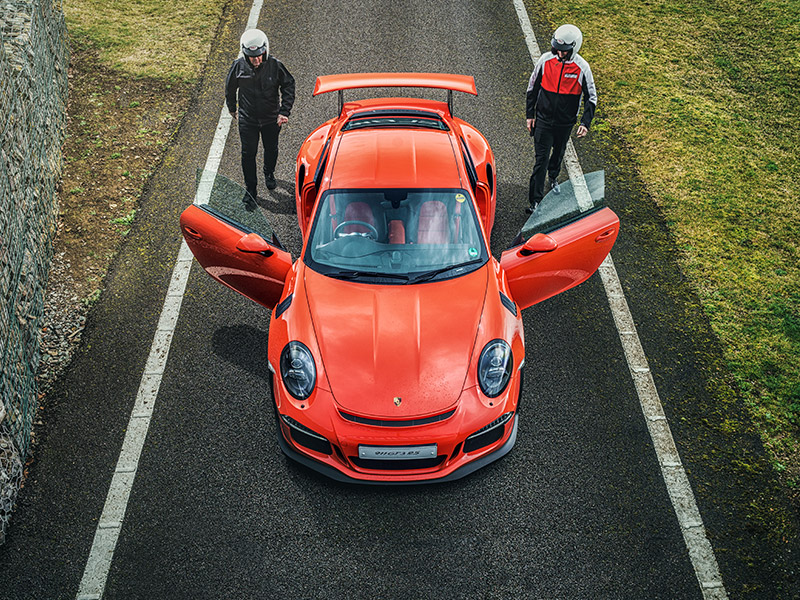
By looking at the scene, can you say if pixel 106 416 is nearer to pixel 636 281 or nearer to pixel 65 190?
pixel 65 190

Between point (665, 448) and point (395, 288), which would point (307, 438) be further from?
point (665, 448)

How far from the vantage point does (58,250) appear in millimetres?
6723

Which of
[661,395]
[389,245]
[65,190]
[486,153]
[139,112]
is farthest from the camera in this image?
[139,112]

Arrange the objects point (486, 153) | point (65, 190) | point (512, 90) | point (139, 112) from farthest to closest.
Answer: point (512, 90), point (139, 112), point (65, 190), point (486, 153)

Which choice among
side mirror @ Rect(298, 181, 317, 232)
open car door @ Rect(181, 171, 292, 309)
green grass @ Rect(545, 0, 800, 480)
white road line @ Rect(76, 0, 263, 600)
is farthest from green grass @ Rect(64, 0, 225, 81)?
green grass @ Rect(545, 0, 800, 480)

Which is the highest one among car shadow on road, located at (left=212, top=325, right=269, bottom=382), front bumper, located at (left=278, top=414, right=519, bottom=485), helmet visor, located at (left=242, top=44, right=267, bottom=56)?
helmet visor, located at (left=242, top=44, right=267, bottom=56)

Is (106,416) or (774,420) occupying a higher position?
(774,420)

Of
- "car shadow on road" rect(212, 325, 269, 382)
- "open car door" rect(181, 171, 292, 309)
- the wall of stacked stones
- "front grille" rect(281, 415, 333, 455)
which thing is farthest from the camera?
"car shadow on road" rect(212, 325, 269, 382)

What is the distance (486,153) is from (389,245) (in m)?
1.91

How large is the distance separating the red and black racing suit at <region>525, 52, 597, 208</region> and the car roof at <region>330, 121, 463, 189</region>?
1.31 metres

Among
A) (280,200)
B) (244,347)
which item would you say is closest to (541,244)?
(244,347)

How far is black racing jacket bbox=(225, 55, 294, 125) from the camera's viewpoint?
22.4ft

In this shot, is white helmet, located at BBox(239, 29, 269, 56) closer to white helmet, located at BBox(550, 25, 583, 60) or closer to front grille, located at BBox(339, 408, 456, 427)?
white helmet, located at BBox(550, 25, 583, 60)

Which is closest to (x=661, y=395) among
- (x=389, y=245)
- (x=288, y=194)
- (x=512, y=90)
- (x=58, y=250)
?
(x=389, y=245)
